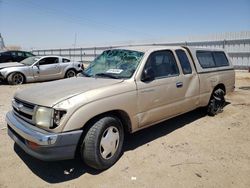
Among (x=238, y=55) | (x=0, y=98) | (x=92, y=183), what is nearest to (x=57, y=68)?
(x=0, y=98)

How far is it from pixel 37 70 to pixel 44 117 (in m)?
9.41

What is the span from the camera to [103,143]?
3.51 meters

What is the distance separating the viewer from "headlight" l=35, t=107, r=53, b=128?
3041mm

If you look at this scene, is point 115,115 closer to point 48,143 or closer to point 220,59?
point 48,143

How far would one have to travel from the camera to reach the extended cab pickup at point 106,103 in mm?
3072

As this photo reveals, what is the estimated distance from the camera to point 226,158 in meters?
3.98

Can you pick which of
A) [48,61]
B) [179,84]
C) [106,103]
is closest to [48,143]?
[106,103]

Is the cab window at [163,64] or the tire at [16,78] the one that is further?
the tire at [16,78]

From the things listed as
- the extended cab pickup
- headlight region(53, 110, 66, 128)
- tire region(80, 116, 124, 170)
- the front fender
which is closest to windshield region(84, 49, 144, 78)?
the extended cab pickup

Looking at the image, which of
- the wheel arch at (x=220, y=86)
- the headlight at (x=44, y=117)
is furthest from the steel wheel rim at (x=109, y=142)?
the wheel arch at (x=220, y=86)

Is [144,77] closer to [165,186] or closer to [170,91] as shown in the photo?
[170,91]

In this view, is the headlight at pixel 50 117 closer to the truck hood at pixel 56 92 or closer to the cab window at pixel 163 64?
the truck hood at pixel 56 92

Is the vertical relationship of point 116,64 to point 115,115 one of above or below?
above

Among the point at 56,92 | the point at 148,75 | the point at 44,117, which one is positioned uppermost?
the point at 148,75
